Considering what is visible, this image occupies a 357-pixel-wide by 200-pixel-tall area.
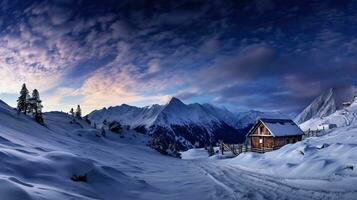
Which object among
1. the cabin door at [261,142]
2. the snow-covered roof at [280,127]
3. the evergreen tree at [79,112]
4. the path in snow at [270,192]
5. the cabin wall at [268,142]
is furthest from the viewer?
the evergreen tree at [79,112]

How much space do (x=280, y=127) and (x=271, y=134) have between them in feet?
13.7

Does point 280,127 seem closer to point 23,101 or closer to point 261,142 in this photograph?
point 261,142

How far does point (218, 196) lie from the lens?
49.8ft

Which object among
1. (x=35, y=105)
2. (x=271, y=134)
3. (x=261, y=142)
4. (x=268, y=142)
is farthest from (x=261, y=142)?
(x=35, y=105)

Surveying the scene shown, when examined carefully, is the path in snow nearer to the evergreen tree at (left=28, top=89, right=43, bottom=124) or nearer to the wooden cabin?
the wooden cabin

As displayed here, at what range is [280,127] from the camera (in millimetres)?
62938

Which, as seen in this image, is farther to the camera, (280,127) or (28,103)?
(28,103)

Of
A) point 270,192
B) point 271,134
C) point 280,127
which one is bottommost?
point 270,192

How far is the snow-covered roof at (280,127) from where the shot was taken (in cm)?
6047

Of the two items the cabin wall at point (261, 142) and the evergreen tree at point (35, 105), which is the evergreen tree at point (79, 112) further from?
the cabin wall at point (261, 142)

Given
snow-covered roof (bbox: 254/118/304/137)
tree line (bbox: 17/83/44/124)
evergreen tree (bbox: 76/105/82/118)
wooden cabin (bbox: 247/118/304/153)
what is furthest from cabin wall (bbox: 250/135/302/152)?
evergreen tree (bbox: 76/105/82/118)

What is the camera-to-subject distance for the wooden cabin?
60.4 m

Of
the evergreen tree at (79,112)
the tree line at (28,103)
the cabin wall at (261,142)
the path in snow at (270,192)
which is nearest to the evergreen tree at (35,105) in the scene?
the tree line at (28,103)

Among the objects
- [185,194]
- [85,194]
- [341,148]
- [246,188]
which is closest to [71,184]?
[85,194]
